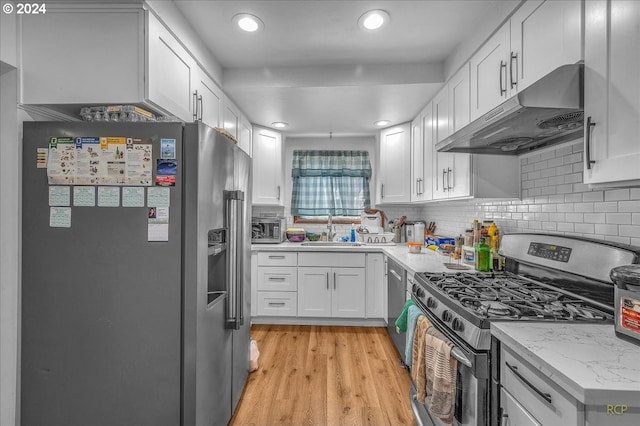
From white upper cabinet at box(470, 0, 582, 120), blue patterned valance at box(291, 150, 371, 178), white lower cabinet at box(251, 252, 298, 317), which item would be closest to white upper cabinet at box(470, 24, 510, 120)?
white upper cabinet at box(470, 0, 582, 120)

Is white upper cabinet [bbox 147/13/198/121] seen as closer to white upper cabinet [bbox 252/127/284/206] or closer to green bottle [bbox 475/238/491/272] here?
white upper cabinet [bbox 252/127/284/206]

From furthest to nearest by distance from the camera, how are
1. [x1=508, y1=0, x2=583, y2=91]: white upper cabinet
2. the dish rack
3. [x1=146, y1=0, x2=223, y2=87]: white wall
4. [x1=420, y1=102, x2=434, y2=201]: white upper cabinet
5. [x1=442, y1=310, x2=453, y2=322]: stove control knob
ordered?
1. the dish rack
2. [x1=420, y1=102, x2=434, y2=201]: white upper cabinet
3. [x1=146, y1=0, x2=223, y2=87]: white wall
4. [x1=442, y1=310, x2=453, y2=322]: stove control knob
5. [x1=508, y1=0, x2=583, y2=91]: white upper cabinet

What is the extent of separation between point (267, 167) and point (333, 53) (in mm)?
1602

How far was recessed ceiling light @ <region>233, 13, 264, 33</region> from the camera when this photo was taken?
179cm

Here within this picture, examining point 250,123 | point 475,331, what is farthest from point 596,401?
point 250,123

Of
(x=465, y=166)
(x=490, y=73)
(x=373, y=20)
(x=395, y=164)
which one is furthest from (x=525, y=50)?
(x=395, y=164)

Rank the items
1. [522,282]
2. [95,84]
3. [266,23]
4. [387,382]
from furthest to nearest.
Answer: [387,382]
[266,23]
[522,282]
[95,84]

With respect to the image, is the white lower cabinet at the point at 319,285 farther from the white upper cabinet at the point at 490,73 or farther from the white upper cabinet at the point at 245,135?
the white upper cabinet at the point at 490,73

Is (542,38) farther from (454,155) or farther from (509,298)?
(509,298)

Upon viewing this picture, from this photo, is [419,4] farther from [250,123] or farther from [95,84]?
[250,123]

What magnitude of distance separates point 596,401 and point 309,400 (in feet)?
5.43

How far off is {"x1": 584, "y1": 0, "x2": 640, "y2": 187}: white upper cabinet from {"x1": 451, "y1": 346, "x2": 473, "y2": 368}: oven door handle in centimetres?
81

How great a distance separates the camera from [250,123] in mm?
3254

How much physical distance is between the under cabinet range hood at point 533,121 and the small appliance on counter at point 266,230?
2.06m
